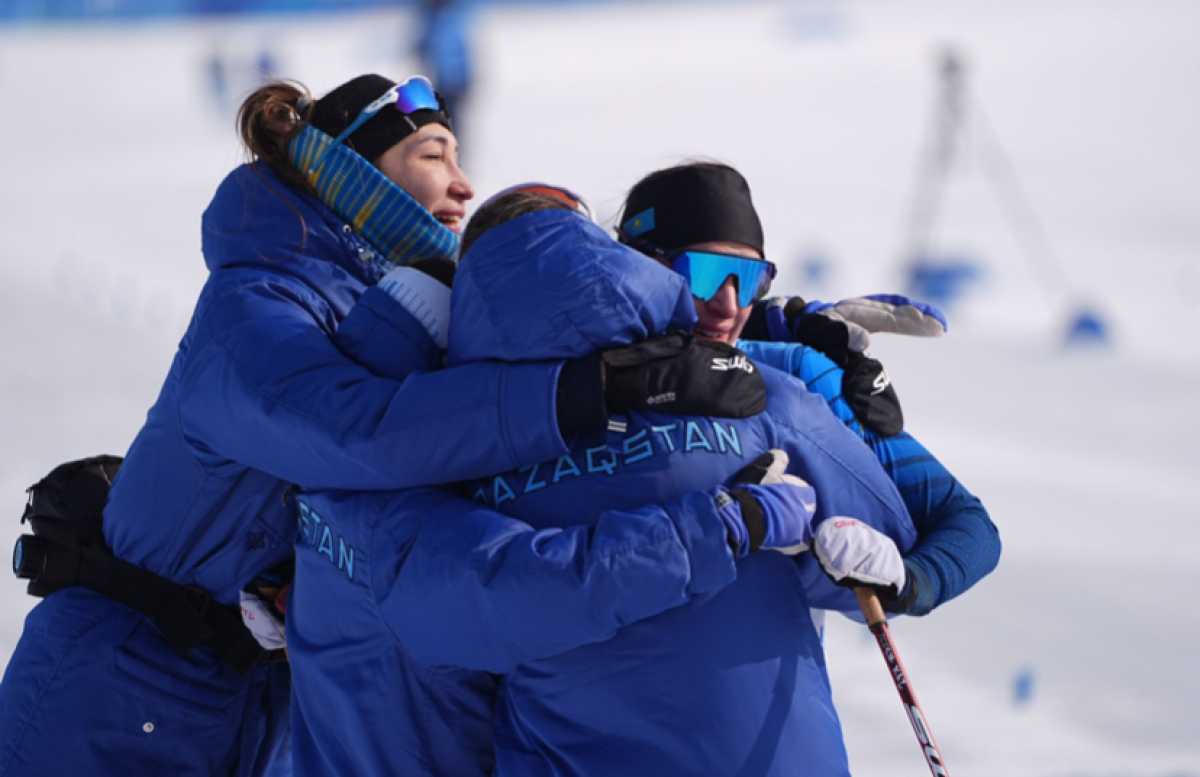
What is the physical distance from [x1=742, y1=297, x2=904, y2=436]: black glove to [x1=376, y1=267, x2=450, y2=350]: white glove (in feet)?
2.08

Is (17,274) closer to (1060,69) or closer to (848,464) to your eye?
(848,464)

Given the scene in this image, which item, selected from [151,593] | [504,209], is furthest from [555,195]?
[151,593]

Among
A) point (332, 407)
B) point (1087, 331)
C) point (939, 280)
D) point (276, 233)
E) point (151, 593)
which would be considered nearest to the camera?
point (332, 407)

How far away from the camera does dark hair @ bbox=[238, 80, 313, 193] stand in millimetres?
2609

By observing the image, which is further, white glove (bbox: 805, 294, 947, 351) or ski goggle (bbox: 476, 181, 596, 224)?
white glove (bbox: 805, 294, 947, 351)

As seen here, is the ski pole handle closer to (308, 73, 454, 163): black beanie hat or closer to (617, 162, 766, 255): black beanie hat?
(617, 162, 766, 255): black beanie hat

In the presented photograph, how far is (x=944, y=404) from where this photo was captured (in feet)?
27.5

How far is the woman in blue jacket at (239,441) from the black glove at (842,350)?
0.56 metres

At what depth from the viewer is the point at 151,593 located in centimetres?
263

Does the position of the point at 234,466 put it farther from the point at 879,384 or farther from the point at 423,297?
the point at 879,384

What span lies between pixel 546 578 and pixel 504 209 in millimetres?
525

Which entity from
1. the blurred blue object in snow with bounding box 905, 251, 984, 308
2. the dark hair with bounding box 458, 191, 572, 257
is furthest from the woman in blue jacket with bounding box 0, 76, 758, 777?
the blurred blue object in snow with bounding box 905, 251, 984, 308

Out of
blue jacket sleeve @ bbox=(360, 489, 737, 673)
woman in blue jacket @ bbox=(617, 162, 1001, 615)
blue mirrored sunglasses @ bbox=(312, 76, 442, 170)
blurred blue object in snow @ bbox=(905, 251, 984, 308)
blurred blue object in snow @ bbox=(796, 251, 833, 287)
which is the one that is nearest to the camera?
blue jacket sleeve @ bbox=(360, 489, 737, 673)

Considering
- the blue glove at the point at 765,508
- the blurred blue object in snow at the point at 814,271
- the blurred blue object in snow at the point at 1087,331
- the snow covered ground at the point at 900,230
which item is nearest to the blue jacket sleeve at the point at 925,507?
the blue glove at the point at 765,508
